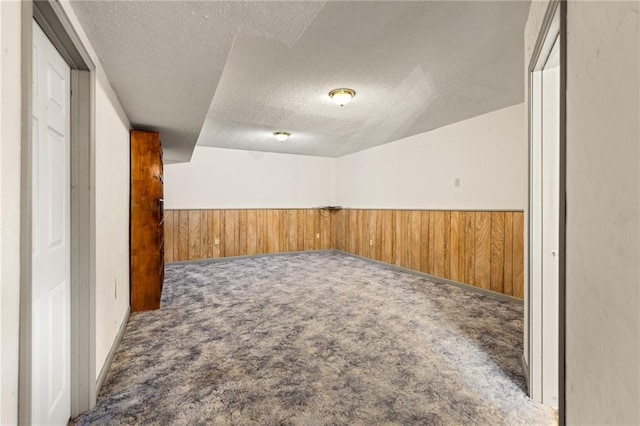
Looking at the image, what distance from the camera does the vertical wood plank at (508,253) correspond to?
11.7 feet

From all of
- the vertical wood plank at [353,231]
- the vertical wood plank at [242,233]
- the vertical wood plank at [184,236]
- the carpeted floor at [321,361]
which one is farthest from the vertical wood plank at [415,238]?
the vertical wood plank at [184,236]

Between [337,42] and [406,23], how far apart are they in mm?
494

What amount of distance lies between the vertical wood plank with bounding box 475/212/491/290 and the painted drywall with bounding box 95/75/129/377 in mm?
3965

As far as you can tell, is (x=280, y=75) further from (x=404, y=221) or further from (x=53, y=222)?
(x=404, y=221)

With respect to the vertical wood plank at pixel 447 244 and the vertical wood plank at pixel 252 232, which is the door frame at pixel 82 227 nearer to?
the vertical wood plank at pixel 447 244

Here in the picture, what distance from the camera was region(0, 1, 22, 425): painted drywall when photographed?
81 cm

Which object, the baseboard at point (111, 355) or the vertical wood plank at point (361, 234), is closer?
the baseboard at point (111, 355)

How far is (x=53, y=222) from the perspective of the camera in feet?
4.52
